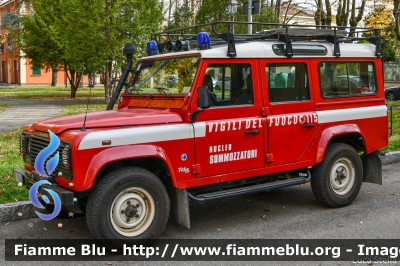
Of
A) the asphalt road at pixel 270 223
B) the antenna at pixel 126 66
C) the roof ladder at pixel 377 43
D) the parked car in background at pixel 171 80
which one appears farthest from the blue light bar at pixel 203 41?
the roof ladder at pixel 377 43

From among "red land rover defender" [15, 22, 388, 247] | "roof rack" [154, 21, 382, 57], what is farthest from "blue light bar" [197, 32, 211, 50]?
"roof rack" [154, 21, 382, 57]

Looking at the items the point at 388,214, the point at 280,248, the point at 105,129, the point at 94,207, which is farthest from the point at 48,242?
the point at 388,214

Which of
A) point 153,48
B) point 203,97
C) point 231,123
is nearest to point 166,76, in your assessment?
point 153,48

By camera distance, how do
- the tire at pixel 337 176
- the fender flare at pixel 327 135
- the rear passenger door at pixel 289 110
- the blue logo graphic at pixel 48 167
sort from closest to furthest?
the blue logo graphic at pixel 48 167 → the rear passenger door at pixel 289 110 → the fender flare at pixel 327 135 → the tire at pixel 337 176

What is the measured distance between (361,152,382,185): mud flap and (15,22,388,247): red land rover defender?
0.02m

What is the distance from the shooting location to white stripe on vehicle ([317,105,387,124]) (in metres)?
6.85

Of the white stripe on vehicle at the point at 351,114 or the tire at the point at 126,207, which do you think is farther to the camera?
the white stripe on vehicle at the point at 351,114

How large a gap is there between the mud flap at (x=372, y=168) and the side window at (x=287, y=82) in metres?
1.70

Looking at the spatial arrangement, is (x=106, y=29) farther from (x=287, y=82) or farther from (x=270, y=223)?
(x=270, y=223)

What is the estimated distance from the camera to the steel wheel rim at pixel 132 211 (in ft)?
17.4

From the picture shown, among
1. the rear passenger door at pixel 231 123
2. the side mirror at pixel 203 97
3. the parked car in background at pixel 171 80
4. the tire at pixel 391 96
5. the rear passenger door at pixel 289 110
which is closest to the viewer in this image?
the side mirror at pixel 203 97

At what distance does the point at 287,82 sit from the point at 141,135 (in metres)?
2.26

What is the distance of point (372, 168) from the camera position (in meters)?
7.69

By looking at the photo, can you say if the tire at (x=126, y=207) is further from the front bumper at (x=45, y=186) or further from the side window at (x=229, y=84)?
the side window at (x=229, y=84)
